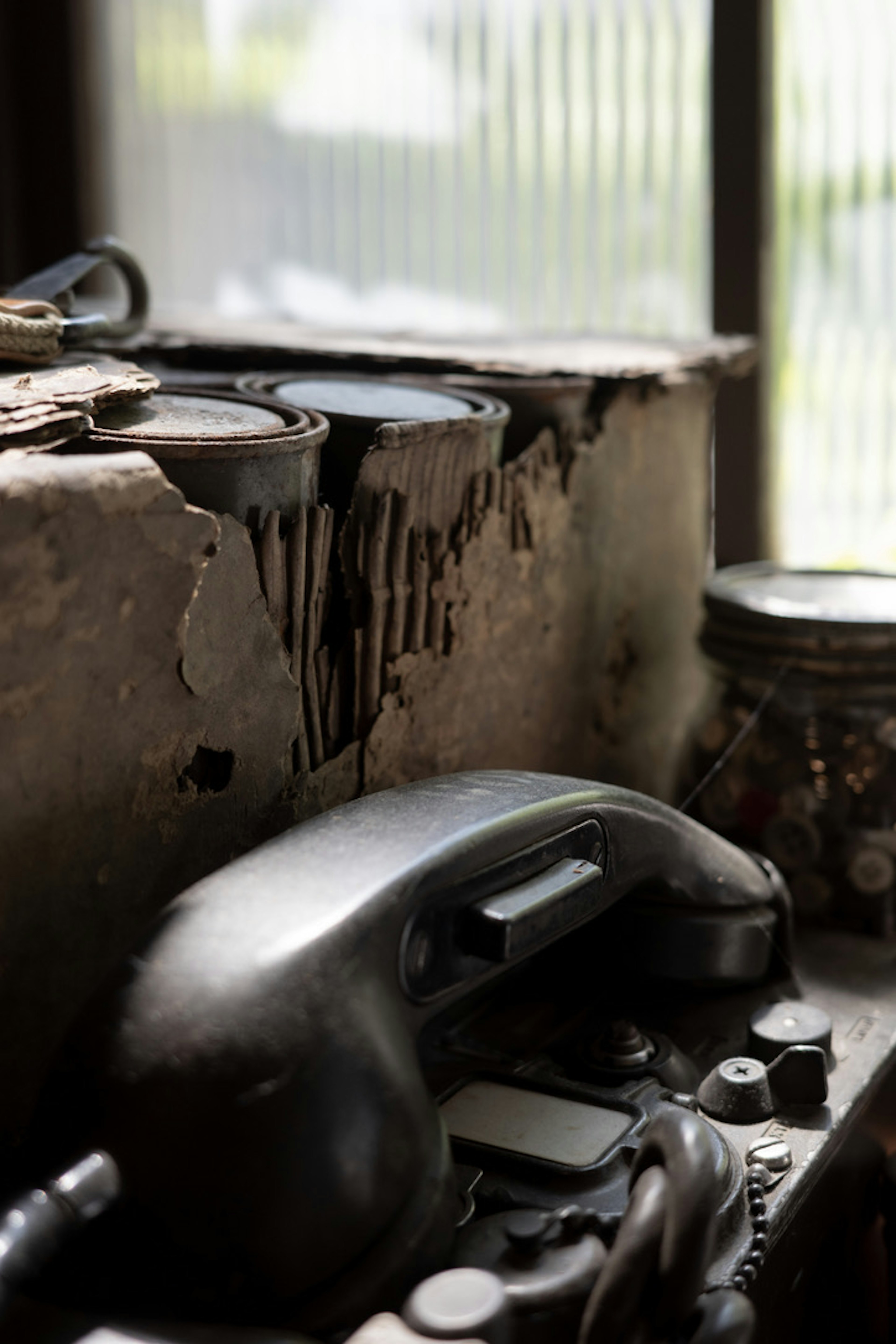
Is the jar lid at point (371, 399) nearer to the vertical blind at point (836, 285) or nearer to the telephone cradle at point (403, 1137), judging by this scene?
the telephone cradle at point (403, 1137)

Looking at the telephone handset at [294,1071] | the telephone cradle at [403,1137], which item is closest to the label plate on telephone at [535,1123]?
the telephone cradle at [403,1137]

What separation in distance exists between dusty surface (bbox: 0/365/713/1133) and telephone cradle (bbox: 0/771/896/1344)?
0.09m

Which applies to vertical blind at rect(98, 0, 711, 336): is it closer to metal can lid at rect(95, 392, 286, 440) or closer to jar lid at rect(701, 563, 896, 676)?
jar lid at rect(701, 563, 896, 676)

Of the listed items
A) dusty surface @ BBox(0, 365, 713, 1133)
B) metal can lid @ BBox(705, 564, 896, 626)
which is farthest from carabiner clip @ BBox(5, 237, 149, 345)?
metal can lid @ BBox(705, 564, 896, 626)

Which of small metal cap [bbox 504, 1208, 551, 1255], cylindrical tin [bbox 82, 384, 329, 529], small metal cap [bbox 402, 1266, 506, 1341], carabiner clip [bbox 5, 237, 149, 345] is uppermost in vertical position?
carabiner clip [bbox 5, 237, 149, 345]

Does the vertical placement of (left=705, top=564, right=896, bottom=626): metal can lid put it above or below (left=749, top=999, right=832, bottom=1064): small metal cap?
above

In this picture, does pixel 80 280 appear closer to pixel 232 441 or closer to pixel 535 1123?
pixel 232 441

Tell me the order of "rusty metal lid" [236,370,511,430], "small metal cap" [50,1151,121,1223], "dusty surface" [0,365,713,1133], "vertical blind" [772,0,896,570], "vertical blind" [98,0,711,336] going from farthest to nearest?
"vertical blind" [98,0,711,336], "vertical blind" [772,0,896,570], "rusty metal lid" [236,370,511,430], "dusty surface" [0,365,713,1133], "small metal cap" [50,1151,121,1223]

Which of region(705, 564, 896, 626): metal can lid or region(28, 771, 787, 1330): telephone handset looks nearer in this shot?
region(28, 771, 787, 1330): telephone handset

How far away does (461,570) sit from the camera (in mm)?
1017

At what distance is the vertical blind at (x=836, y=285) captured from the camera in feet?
6.23

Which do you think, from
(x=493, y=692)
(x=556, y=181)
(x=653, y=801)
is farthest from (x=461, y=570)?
(x=556, y=181)

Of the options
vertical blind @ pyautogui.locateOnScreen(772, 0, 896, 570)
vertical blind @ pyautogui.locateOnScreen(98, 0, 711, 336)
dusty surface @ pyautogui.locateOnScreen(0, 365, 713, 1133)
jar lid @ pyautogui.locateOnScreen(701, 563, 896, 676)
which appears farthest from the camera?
vertical blind @ pyautogui.locateOnScreen(98, 0, 711, 336)

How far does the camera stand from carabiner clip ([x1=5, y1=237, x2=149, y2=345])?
1.01 m
